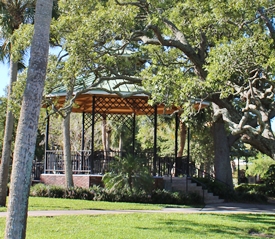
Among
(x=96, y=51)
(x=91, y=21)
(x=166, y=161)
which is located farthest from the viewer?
(x=166, y=161)

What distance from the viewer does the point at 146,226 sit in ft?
43.4

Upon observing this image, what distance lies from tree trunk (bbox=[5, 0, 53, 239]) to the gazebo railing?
14427mm

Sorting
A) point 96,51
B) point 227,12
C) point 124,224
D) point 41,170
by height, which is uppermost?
point 227,12

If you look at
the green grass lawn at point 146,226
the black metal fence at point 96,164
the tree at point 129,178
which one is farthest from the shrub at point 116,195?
the green grass lawn at point 146,226

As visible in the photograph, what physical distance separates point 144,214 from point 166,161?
9420 mm

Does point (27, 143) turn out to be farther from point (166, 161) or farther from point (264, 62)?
point (166, 161)

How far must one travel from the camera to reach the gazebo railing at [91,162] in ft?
77.9

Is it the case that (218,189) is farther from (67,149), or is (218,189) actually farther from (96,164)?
(67,149)

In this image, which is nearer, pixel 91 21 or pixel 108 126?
pixel 91 21

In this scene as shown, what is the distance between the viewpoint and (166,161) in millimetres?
25312

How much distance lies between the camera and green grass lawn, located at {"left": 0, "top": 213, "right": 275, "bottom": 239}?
11.7 metres

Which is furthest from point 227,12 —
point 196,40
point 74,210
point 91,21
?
point 74,210

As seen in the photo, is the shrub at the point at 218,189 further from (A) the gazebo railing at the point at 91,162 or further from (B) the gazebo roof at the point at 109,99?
(B) the gazebo roof at the point at 109,99

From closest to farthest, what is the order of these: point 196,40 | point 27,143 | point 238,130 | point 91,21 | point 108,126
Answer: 1. point 27,143
2. point 238,130
3. point 91,21
4. point 196,40
5. point 108,126
